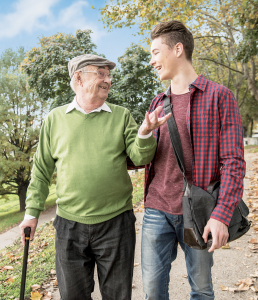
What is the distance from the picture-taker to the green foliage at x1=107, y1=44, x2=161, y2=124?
18453 mm

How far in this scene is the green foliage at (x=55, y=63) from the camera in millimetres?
17562

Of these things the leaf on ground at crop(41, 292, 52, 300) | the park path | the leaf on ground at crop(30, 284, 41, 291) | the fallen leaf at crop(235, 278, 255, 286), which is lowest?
the leaf on ground at crop(30, 284, 41, 291)

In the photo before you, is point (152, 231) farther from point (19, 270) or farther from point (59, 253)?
point (19, 270)

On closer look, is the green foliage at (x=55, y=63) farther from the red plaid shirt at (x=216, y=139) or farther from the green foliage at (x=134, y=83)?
the red plaid shirt at (x=216, y=139)

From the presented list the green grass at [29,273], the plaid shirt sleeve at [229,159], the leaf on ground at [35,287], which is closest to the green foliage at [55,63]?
the green grass at [29,273]

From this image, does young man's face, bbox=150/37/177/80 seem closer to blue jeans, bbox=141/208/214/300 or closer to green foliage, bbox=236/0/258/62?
blue jeans, bbox=141/208/214/300

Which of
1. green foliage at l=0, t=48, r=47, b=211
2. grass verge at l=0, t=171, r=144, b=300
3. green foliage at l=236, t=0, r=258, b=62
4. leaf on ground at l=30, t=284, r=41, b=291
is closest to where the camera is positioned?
leaf on ground at l=30, t=284, r=41, b=291

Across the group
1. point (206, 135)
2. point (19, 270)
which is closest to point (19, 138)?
point (19, 270)

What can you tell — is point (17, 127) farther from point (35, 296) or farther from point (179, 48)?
point (179, 48)

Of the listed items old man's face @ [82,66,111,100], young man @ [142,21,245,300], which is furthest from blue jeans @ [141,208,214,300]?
old man's face @ [82,66,111,100]

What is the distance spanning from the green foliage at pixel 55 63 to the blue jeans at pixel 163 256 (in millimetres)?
16325

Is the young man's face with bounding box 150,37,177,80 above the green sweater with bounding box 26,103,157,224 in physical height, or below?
above

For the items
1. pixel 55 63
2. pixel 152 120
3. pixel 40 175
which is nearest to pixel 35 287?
pixel 40 175

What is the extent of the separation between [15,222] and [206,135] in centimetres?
2141
